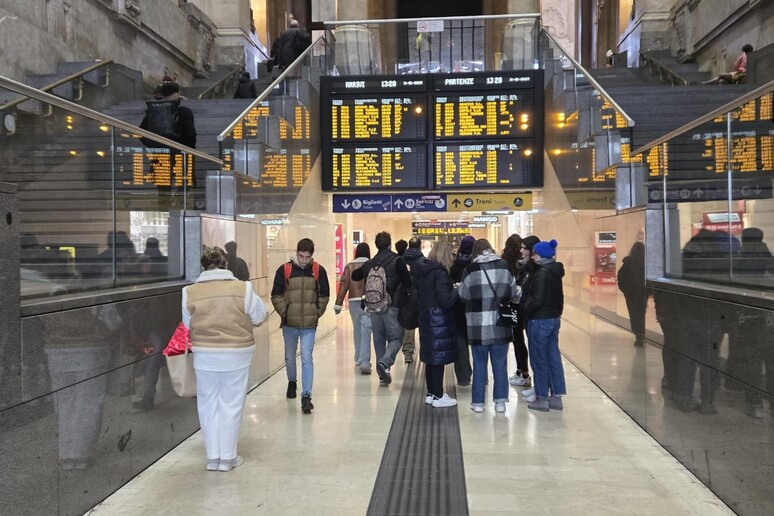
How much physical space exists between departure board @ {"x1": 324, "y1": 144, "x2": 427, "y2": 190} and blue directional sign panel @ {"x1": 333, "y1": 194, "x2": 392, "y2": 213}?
62 centimetres

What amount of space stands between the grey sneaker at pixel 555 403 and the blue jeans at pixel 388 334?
1.98m

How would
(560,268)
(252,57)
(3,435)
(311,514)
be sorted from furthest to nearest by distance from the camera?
1. (252,57)
2. (560,268)
3. (311,514)
4. (3,435)

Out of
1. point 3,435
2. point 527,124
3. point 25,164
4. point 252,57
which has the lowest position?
point 3,435

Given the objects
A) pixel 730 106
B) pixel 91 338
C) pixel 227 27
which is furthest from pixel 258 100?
pixel 227 27

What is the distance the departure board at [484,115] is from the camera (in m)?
11.4

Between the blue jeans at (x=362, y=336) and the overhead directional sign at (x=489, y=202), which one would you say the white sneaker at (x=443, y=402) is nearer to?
the blue jeans at (x=362, y=336)

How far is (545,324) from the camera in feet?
20.6

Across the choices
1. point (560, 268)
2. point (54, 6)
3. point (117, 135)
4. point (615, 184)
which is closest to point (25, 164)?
point (117, 135)

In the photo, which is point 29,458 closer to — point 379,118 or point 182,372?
point 182,372

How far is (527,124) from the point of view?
11.3m

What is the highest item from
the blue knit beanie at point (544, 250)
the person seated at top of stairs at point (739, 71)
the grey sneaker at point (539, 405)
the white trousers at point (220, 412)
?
the person seated at top of stairs at point (739, 71)

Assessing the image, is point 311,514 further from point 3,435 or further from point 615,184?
point 615,184

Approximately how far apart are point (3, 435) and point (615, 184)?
5.53 m

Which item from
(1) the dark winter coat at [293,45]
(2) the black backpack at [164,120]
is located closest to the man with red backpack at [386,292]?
(2) the black backpack at [164,120]
